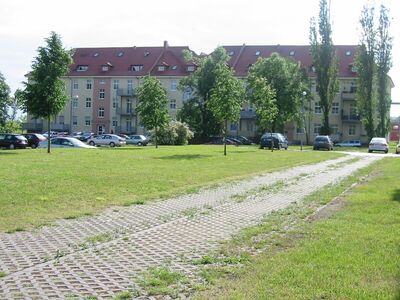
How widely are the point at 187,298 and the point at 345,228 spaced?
15.0ft

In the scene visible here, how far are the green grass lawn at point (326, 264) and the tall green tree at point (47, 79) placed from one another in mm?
25362

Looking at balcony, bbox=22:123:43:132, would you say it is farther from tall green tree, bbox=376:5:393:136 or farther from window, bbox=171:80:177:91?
tall green tree, bbox=376:5:393:136

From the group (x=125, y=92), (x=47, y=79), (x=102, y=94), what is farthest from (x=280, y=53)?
(x=47, y=79)

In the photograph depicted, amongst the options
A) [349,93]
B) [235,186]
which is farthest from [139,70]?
[235,186]

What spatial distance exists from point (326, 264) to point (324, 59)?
65.0 m

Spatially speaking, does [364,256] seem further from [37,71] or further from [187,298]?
[37,71]

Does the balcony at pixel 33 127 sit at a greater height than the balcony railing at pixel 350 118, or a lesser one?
lesser

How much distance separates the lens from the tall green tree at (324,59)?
6831cm

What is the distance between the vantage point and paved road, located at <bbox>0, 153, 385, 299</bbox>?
577cm

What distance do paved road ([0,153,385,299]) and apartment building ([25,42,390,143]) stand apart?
7300 centimetres

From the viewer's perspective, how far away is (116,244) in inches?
308

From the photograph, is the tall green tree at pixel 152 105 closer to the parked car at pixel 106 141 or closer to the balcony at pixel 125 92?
the parked car at pixel 106 141

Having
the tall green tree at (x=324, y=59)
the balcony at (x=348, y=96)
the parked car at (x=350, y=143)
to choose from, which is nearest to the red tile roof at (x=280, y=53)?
the balcony at (x=348, y=96)

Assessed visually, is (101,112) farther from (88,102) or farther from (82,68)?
(82,68)
